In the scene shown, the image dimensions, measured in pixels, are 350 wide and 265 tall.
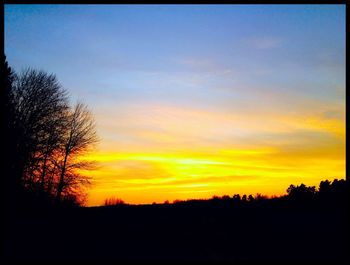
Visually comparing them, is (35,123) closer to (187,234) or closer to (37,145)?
(37,145)

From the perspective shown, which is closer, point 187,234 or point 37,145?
point 187,234

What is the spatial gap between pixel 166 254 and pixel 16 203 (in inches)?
754

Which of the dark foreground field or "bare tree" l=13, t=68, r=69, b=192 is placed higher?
"bare tree" l=13, t=68, r=69, b=192

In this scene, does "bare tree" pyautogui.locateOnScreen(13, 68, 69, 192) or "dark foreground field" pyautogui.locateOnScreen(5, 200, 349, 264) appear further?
"bare tree" pyautogui.locateOnScreen(13, 68, 69, 192)

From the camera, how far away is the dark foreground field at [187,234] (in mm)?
13969

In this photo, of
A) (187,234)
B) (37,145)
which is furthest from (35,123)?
(187,234)

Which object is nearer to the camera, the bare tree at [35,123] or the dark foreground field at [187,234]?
the dark foreground field at [187,234]

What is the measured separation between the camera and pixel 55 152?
35.5 metres

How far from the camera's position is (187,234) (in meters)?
16.5

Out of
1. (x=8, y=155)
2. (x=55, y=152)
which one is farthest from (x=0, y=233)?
(x=55, y=152)

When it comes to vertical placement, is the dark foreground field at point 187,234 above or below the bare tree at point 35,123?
below

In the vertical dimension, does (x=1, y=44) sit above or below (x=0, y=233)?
above

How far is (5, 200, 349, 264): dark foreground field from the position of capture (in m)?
14.0

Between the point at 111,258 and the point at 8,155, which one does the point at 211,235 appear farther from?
the point at 8,155
